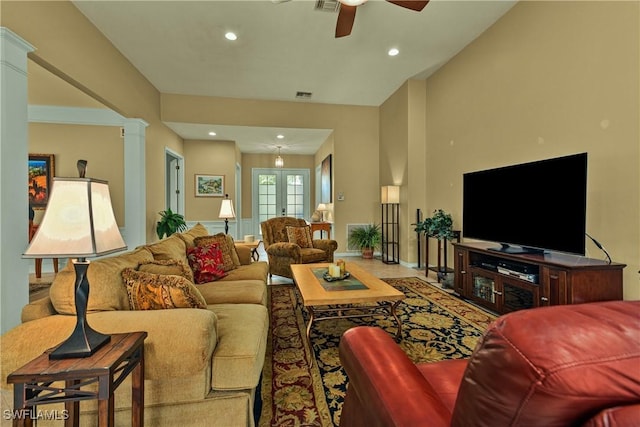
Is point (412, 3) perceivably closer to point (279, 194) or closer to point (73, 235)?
point (73, 235)

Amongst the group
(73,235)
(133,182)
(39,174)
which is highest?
(39,174)

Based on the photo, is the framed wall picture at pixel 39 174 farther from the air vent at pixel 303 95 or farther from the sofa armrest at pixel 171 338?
the sofa armrest at pixel 171 338

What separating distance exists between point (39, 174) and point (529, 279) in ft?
22.2

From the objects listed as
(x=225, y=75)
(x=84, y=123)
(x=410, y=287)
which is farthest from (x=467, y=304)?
(x=84, y=123)

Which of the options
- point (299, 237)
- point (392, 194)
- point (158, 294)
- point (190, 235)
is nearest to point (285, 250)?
point (299, 237)

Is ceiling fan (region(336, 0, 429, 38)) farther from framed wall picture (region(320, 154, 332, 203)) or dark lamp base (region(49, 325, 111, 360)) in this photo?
framed wall picture (region(320, 154, 332, 203))

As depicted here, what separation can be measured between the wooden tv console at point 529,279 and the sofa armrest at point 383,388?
194 cm

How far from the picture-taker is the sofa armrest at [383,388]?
2.35 ft

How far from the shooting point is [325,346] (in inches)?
88.3

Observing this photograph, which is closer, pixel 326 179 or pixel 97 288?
pixel 97 288

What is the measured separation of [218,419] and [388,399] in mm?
904

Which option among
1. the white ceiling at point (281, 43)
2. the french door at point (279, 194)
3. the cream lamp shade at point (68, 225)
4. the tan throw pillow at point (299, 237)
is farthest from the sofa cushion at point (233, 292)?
the french door at point (279, 194)

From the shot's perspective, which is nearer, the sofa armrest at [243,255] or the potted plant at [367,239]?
the sofa armrest at [243,255]

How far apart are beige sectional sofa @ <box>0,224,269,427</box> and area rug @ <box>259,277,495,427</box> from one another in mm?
346
